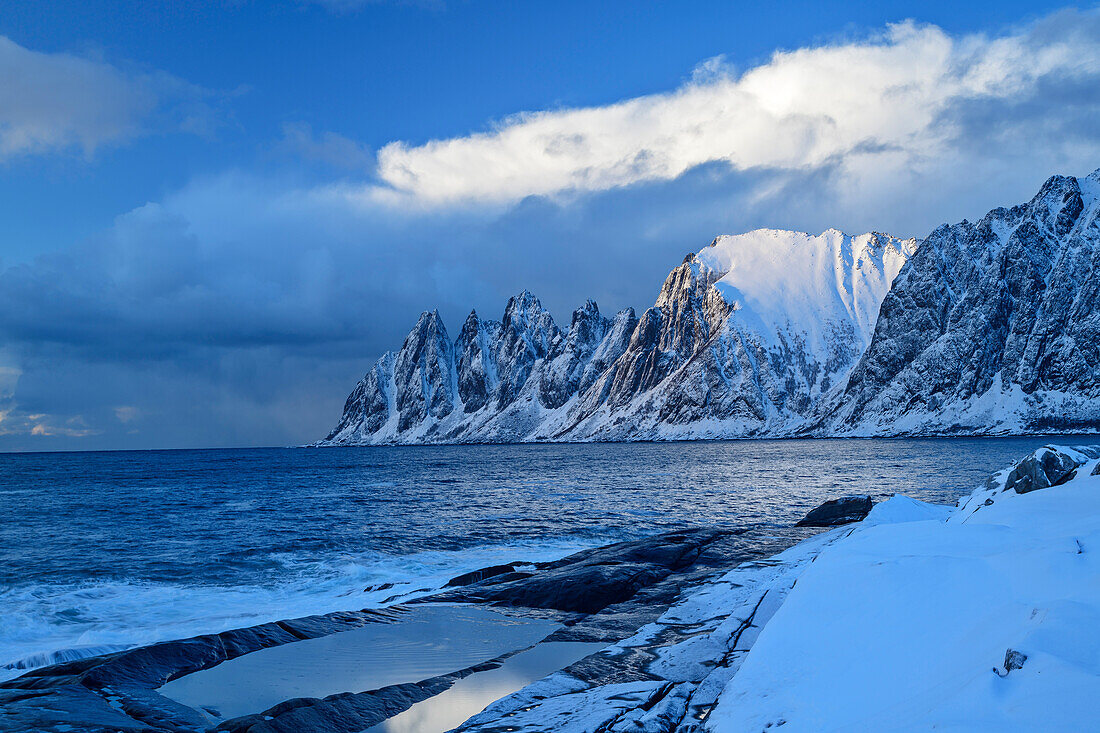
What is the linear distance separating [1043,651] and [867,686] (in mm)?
1852

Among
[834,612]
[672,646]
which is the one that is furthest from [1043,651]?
[672,646]

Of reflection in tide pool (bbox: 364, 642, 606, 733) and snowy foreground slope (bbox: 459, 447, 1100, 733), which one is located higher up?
snowy foreground slope (bbox: 459, 447, 1100, 733)

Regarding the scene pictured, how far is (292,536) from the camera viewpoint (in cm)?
3625

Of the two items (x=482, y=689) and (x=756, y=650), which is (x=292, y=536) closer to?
(x=482, y=689)

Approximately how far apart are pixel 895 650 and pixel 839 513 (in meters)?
26.7

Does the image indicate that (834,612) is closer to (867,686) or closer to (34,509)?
(867,686)

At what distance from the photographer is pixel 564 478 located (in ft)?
253

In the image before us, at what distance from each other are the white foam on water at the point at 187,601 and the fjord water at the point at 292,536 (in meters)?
0.08

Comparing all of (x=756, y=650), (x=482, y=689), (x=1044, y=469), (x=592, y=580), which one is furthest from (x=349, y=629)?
(x=1044, y=469)

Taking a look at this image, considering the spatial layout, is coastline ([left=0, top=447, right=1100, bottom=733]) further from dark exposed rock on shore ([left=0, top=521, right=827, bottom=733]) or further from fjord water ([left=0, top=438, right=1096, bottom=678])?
fjord water ([left=0, top=438, right=1096, bottom=678])

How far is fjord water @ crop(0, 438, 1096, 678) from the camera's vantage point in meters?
20.4

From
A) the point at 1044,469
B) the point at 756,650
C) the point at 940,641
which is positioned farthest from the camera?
the point at 1044,469

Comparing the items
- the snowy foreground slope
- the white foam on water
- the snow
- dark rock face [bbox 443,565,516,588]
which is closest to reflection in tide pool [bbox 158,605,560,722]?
the snowy foreground slope

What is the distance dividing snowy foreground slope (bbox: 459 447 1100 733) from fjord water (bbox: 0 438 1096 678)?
12.5m
